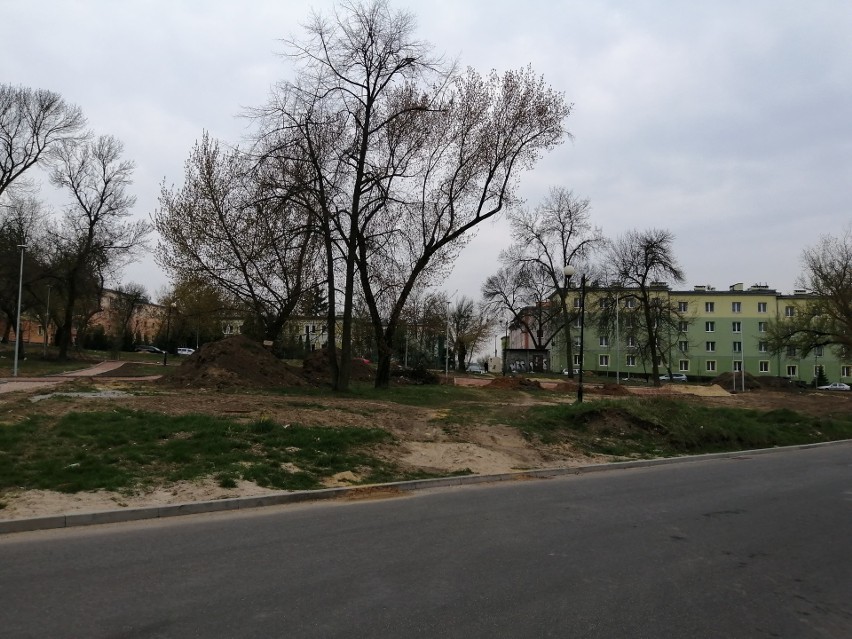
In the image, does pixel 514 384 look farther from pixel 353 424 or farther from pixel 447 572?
pixel 447 572

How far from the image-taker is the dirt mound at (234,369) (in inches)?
1037

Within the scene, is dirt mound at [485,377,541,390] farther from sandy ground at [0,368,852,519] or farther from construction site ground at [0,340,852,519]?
sandy ground at [0,368,852,519]

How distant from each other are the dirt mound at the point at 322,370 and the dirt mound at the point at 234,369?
7.24 feet

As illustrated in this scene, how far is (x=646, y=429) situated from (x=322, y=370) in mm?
22131

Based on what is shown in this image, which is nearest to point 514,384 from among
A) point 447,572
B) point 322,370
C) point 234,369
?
point 322,370

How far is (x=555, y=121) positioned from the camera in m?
30.9

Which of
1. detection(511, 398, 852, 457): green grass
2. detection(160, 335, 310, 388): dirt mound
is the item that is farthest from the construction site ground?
detection(160, 335, 310, 388): dirt mound

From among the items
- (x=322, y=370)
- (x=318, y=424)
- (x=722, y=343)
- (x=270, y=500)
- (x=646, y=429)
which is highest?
(x=722, y=343)

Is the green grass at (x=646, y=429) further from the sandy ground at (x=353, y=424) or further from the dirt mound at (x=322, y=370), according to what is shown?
the dirt mound at (x=322, y=370)

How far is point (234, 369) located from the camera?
27938 millimetres

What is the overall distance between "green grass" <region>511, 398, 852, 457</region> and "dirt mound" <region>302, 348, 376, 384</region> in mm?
15365

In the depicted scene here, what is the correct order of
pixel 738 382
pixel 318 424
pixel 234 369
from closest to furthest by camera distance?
pixel 318 424, pixel 234 369, pixel 738 382

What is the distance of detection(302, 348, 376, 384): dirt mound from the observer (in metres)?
33.8

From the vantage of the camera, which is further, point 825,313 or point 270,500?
point 825,313
